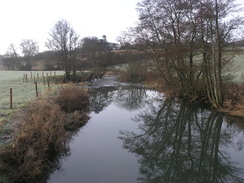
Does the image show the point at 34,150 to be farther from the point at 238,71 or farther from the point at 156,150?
the point at 238,71

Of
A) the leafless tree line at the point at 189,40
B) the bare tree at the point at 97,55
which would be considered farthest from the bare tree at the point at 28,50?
the leafless tree line at the point at 189,40

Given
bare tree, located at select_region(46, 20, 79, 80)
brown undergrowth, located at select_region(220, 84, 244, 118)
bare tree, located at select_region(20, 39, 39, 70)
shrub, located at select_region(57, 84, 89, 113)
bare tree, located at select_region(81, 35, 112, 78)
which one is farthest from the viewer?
bare tree, located at select_region(20, 39, 39, 70)

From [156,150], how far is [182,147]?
1011 millimetres

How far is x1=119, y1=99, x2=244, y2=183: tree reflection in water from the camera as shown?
5246mm

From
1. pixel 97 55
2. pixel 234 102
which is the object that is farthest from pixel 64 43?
pixel 234 102

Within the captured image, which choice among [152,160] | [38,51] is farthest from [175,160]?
[38,51]

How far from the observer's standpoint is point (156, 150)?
6.79m

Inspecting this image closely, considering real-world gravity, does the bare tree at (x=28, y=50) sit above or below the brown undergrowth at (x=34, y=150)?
above

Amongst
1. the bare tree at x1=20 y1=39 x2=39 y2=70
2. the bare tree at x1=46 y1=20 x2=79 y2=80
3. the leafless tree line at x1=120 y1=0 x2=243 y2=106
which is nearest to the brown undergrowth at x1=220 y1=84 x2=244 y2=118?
the leafless tree line at x1=120 y1=0 x2=243 y2=106

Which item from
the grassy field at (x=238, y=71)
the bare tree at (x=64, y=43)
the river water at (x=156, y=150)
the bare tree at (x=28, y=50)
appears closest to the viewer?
the river water at (x=156, y=150)

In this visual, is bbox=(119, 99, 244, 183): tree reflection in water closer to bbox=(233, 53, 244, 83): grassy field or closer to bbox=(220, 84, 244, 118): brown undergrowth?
bbox=(220, 84, 244, 118): brown undergrowth

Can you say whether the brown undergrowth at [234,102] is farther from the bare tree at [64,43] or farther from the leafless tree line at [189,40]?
the bare tree at [64,43]

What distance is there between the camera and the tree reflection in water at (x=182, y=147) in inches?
207

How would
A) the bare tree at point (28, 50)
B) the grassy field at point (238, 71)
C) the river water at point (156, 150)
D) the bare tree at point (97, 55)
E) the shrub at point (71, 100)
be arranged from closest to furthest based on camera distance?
the river water at point (156, 150), the shrub at point (71, 100), the grassy field at point (238, 71), the bare tree at point (97, 55), the bare tree at point (28, 50)
